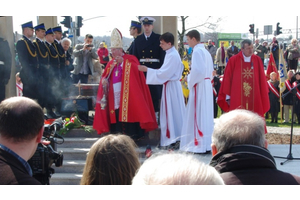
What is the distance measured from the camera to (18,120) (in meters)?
2.35

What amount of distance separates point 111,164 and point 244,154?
772 millimetres

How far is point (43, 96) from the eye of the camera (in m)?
8.05

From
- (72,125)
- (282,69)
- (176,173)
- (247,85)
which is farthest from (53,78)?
(176,173)

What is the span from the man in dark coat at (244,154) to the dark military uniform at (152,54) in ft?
16.4

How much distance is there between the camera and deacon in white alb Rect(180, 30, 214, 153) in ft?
21.9

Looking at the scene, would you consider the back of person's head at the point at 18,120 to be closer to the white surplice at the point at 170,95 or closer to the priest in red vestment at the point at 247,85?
the white surplice at the point at 170,95

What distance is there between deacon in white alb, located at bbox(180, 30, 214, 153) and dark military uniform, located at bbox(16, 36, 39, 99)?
3122 mm

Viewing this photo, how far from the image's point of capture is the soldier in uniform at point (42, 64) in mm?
7965

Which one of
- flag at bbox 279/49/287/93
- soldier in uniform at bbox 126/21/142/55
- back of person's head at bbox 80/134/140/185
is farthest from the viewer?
flag at bbox 279/49/287/93

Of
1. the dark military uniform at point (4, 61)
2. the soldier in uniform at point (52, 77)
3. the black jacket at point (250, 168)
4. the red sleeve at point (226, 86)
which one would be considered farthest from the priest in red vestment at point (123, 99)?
the black jacket at point (250, 168)

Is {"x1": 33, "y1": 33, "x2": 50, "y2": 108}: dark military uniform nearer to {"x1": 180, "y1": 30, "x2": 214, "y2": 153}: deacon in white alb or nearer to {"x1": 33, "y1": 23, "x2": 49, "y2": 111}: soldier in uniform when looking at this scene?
{"x1": 33, "y1": 23, "x2": 49, "y2": 111}: soldier in uniform

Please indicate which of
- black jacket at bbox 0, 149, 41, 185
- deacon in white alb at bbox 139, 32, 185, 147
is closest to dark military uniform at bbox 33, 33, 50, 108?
deacon in white alb at bbox 139, 32, 185, 147

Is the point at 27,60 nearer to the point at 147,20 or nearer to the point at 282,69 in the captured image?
the point at 147,20
